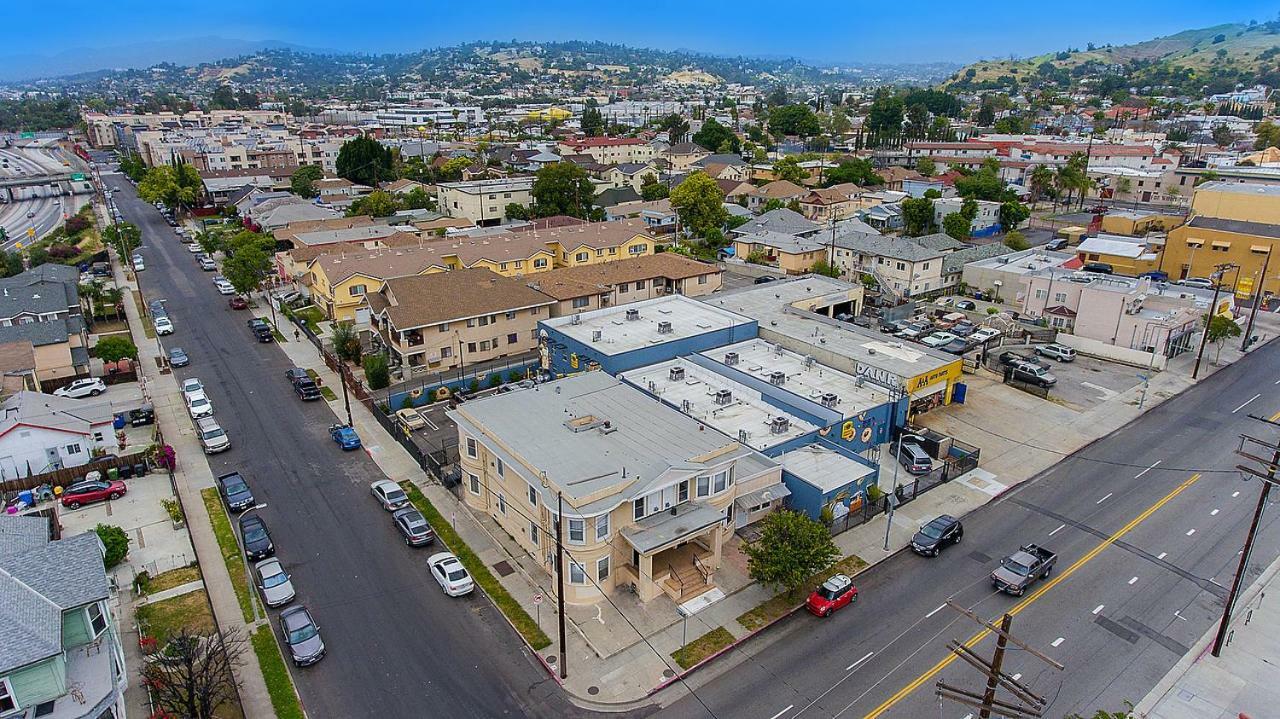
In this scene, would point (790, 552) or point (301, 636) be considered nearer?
point (301, 636)

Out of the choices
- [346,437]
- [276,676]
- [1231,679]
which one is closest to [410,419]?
[346,437]

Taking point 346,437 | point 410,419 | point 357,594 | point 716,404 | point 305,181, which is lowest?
point 357,594

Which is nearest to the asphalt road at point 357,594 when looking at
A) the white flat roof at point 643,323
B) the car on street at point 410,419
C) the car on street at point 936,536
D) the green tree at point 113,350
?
the car on street at point 410,419

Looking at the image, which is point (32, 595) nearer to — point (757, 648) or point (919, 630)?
point (757, 648)

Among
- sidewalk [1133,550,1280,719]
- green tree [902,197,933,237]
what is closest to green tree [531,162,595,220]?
green tree [902,197,933,237]

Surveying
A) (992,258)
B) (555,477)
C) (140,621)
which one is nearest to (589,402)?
(555,477)

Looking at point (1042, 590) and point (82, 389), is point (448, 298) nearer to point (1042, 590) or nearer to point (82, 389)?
point (82, 389)

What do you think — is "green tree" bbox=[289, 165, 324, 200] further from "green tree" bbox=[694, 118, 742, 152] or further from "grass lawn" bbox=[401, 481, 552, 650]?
"grass lawn" bbox=[401, 481, 552, 650]
